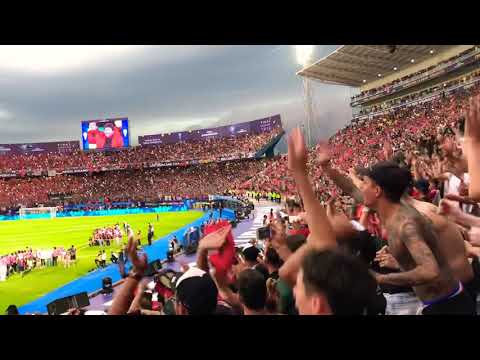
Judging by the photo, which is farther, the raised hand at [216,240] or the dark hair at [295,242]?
the dark hair at [295,242]

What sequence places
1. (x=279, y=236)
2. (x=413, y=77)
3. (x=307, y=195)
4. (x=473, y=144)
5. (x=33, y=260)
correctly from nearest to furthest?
(x=307, y=195) → (x=473, y=144) → (x=279, y=236) → (x=33, y=260) → (x=413, y=77)

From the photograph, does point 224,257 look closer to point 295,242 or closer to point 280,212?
point 295,242

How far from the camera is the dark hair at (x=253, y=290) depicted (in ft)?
8.91

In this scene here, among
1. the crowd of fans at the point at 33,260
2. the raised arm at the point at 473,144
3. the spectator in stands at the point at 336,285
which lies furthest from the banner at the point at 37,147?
the spectator in stands at the point at 336,285

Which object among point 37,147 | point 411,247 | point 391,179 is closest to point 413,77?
point 391,179

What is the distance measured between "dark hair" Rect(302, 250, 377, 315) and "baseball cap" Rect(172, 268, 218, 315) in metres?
0.87

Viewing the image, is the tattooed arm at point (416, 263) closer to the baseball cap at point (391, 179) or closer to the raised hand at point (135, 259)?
the baseball cap at point (391, 179)

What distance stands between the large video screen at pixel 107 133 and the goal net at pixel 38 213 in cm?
1240

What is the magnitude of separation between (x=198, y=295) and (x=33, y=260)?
19632mm

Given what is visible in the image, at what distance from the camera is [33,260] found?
62.5 ft

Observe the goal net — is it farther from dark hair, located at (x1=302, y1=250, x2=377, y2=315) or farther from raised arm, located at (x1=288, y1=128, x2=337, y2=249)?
dark hair, located at (x1=302, y1=250, x2=377, y2=315)

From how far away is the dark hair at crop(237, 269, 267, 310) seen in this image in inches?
107

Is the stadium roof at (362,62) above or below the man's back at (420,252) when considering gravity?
above
